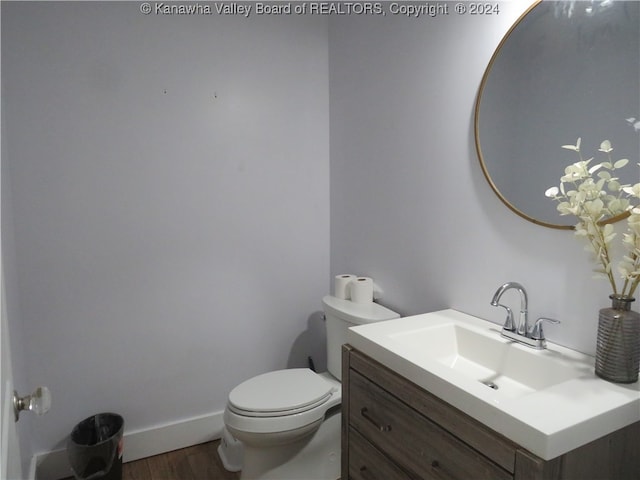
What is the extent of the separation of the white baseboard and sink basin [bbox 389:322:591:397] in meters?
1.42


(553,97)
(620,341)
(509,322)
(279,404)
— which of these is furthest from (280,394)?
(553,97)

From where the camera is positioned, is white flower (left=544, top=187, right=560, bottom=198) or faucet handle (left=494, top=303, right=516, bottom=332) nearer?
white flower (left=544, top=187, right=560, bottom=198)

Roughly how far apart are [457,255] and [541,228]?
37 cm

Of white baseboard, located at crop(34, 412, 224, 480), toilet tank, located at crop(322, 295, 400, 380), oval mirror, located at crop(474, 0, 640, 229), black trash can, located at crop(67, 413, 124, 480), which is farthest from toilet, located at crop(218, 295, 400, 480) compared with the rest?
oval mirror, located at crop(474, 0, 640, 229)

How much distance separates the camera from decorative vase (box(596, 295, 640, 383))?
1.01m

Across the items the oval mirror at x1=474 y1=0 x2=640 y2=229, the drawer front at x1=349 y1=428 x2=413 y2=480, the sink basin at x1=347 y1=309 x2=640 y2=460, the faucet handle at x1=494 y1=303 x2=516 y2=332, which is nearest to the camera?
the sink basin at x1=347 y1=309 x2=640 y2=460

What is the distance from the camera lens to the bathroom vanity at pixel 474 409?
2.90 ft

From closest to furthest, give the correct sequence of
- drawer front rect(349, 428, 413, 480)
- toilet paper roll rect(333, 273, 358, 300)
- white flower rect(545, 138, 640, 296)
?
white flower rect(545, 138, 640, 296) < drawer front rect(349, 428, 413, 480) < toilet paper roll rect(333, 273, 358, 300)

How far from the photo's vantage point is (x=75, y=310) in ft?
6.58

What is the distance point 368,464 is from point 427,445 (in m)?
0.34

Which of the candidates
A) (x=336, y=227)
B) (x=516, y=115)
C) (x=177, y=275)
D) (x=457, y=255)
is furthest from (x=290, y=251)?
(x=516, y=115)

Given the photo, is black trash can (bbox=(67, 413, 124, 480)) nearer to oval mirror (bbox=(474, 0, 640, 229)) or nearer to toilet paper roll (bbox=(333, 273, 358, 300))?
toilet paper roll (bbox=(333, 273, 358, 300))

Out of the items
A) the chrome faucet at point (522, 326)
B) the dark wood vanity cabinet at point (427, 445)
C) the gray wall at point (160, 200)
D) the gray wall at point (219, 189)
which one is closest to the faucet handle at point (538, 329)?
the chrome faucet at point (522, 326)

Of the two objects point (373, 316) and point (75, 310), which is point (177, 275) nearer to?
point (75, 310)
